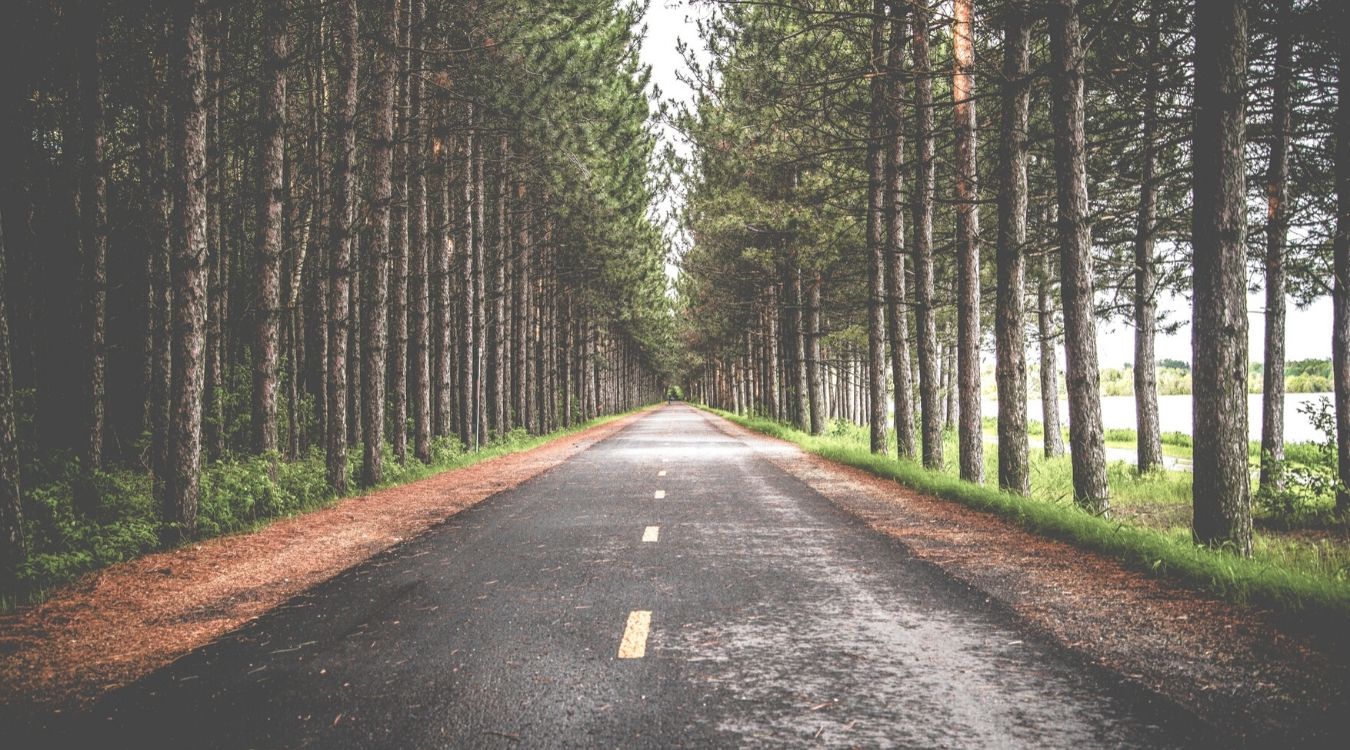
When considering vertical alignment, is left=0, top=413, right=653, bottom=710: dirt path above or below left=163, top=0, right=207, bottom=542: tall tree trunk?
below

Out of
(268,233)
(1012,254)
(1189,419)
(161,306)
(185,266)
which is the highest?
(268,233)

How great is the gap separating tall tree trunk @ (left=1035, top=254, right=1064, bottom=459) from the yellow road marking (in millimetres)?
18374

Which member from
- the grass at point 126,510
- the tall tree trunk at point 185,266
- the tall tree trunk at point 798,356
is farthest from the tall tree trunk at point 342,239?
the tall tree trunk at point 798,356

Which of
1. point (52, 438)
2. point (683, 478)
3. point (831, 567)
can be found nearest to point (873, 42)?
point (683, 478)

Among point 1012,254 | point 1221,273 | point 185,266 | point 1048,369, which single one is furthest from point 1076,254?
point 1048,369

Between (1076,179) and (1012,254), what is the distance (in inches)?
69.2

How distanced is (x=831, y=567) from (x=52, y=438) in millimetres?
17935

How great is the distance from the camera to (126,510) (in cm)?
962

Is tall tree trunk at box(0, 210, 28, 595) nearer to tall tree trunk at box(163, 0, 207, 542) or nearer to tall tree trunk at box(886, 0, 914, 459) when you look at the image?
tall tree trunk at box(163, 0, 207, 542)

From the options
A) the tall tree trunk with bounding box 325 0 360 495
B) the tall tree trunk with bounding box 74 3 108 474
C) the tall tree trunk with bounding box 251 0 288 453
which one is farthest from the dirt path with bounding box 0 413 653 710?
the tall tree trunk with bounding box 74 3 108 474

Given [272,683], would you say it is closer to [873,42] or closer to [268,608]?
[268,608]

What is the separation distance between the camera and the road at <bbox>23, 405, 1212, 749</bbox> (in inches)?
138

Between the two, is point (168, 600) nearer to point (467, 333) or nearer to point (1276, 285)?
point (1276, 285)

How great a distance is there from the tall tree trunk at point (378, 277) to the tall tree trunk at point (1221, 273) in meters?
13.0
